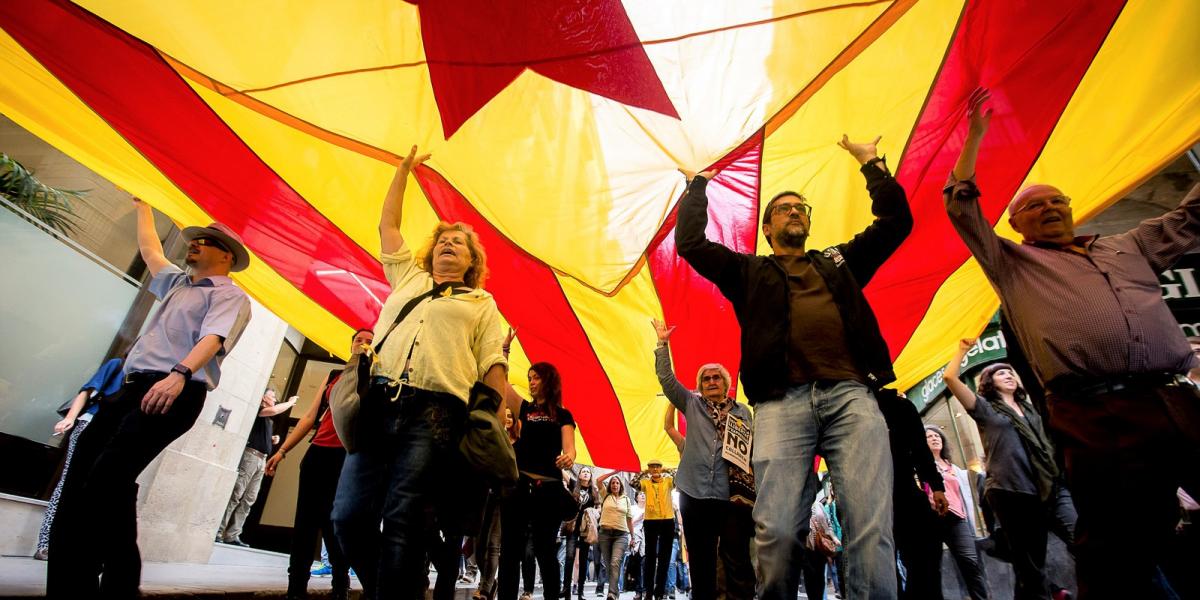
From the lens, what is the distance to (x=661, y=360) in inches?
148

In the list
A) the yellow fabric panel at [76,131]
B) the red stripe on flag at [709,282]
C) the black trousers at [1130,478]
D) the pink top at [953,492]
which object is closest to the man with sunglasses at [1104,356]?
the black trousers at [1130,478]

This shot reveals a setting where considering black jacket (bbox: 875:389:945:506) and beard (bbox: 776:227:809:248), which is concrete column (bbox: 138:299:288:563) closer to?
beard (bbox: 776:227:809:248)

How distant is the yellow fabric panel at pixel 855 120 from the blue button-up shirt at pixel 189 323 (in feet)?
10.6

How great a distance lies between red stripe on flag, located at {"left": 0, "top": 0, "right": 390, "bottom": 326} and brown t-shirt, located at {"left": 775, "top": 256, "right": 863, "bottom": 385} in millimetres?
3370

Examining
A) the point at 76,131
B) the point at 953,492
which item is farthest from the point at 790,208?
the point at 76,131

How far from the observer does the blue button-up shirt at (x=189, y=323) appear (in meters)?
2.36

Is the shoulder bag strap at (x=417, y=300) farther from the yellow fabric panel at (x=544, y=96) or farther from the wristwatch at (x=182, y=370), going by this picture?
the yellow fabric panel at (x=544, y=96)

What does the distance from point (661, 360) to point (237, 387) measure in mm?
4897

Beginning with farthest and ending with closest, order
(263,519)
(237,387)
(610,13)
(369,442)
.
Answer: (263,519) < (237,387) < (610,13) < (369,442)

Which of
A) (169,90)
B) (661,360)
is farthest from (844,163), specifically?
(169,90)

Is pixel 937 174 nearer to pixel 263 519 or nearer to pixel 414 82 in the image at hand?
pixel 414 82

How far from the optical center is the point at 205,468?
5.44m

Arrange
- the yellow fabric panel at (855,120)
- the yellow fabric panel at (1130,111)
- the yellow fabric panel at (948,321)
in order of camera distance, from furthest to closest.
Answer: the yellow fabric panel at (948,321)
the yellow fabric panel at (855,120)
the yellow fabric panel at (1130,111)

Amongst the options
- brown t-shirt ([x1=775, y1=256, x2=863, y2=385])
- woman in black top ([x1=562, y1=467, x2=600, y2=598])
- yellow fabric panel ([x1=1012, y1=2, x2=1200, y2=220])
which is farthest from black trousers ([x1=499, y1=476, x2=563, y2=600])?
yellow fabric panel ([x1=1012, y1=2, x2=1200, y2=220])
